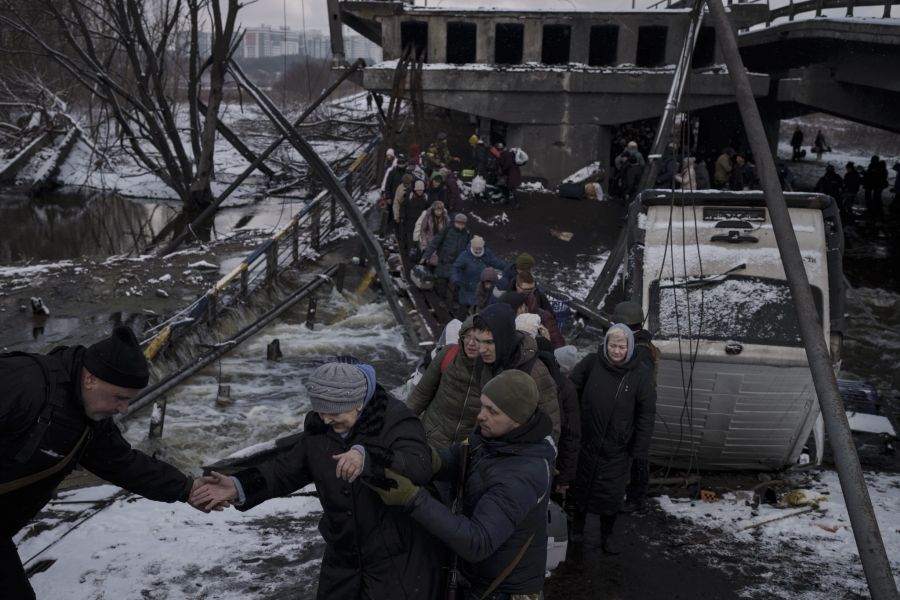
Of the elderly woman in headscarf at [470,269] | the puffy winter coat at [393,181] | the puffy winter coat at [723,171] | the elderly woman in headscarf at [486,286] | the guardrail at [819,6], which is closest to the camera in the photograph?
the elderly woman in headscarf at [486,286]

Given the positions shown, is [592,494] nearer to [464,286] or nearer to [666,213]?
[666,213]

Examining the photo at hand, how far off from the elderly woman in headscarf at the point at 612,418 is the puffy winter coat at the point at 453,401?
110 cm

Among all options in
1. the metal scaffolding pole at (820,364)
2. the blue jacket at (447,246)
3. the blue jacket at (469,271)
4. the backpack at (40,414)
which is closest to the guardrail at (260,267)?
the blue jacket at (447,246)

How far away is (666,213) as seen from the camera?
359 inches

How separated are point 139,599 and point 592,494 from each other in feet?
9.95

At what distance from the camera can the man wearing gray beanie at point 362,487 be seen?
136 inches

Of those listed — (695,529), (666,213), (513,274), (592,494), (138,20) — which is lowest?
(695,529)

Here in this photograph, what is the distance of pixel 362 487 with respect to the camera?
346 centimetres

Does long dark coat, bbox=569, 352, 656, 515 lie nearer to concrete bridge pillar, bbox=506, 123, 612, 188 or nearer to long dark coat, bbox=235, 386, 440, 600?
long dark coat, bbox=235, 386, 440, 600

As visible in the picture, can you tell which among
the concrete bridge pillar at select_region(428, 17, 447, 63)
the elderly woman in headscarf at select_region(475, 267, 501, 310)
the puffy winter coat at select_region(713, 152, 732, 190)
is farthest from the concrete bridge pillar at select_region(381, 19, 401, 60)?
the elderly woman in headscarf at select_region(475, 267, 501, 310)

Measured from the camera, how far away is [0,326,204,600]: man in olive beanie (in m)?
3.44

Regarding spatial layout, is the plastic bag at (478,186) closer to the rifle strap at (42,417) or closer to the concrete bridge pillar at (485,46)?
the concrete bridge pillar at (485,46)

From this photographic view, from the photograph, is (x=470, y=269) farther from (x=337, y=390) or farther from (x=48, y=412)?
(x=48, y=412)

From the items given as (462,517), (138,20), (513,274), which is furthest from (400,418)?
(138,20)
